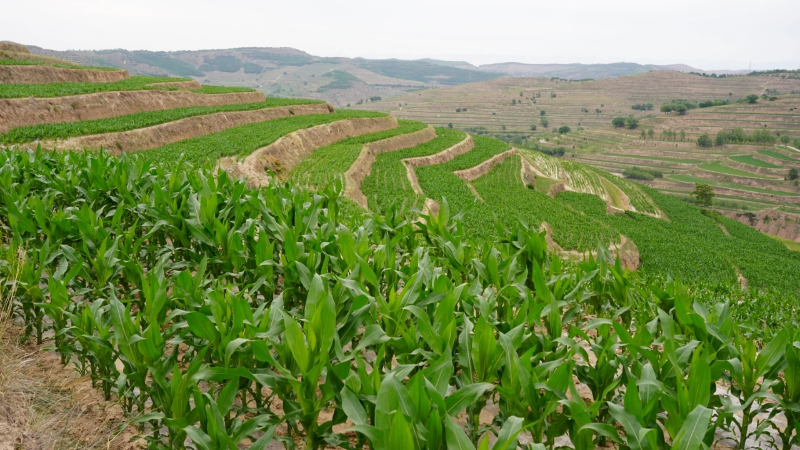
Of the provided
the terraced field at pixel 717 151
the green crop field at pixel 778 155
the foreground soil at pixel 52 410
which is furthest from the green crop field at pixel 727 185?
the foreground soil at pixel 52 410

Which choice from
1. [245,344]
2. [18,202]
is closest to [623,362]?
[245,344]

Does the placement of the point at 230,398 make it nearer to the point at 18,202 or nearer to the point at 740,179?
the point at 18,202

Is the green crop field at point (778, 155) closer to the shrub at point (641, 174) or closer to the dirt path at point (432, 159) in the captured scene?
the shrub at point (641, 174)

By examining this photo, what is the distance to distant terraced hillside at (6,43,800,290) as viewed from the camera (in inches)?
961

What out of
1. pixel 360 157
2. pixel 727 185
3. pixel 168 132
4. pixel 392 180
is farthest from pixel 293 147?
pixel 727 185

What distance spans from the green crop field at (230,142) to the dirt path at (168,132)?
3.21ft

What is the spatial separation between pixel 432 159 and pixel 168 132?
79.2ft

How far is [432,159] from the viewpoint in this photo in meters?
45.8

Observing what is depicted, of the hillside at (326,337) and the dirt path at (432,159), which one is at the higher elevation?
the hillside at (326,337)

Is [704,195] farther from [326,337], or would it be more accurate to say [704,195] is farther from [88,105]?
[326,337]

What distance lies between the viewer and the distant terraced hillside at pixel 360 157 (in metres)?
24.4

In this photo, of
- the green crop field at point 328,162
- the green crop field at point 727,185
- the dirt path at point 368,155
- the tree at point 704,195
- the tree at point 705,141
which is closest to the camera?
the green crop field at point 328,162

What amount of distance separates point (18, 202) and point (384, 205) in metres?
21.5

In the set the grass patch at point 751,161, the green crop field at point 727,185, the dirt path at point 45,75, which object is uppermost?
the dirt path at point 45,75
